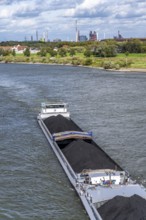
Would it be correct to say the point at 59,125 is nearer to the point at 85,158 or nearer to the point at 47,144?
the point at 47,144

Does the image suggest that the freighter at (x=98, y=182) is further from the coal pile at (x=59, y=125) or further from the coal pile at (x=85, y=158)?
the coal pile at (x=59, y=125)

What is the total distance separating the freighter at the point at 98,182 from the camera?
19.6 meters

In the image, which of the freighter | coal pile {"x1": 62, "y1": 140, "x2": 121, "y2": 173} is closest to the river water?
the freighter

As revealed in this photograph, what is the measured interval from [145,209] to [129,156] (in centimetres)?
1611

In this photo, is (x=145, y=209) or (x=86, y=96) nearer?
(x=145, y=209)

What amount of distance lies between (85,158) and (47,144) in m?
11.4

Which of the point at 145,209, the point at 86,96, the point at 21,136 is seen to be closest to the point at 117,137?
the point at 21,136

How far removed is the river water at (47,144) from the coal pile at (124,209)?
3.69m

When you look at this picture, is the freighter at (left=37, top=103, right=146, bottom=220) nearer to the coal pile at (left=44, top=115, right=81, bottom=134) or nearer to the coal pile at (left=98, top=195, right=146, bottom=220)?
the coal pile at (left=98, top=195, right=146, bottom=220)

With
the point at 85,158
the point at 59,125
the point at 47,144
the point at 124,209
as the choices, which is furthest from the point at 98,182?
the point at 59,125

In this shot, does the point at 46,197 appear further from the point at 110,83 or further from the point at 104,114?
the point at 110,83

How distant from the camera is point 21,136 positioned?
1671 inches

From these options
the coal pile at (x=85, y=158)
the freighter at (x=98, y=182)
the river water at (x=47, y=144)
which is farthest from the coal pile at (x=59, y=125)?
the coal pile at (x=85, y=158)

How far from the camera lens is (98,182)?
81.1 feet
